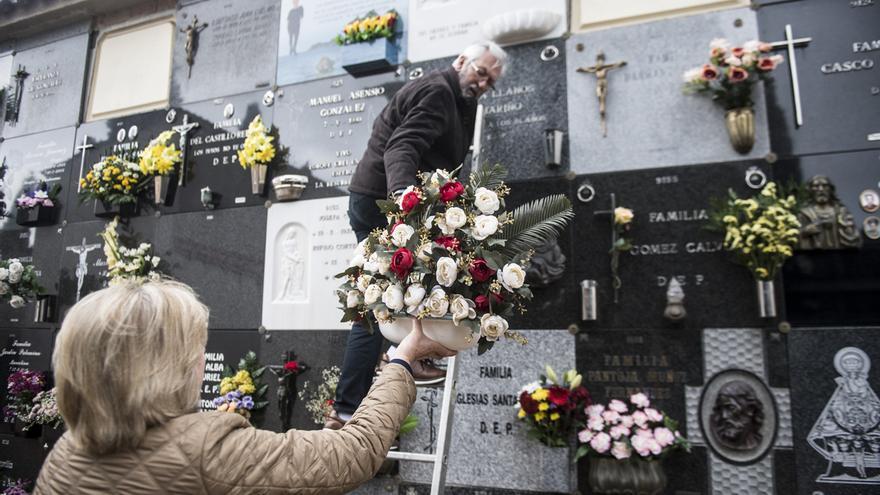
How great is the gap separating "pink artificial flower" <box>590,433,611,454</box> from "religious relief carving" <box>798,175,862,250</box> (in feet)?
6.04

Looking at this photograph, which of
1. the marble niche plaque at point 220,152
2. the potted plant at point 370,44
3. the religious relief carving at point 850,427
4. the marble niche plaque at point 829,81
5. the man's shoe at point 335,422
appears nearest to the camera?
the man's shoe at point 335,422

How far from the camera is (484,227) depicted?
2.55 meters

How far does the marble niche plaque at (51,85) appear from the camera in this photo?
8.05 meters

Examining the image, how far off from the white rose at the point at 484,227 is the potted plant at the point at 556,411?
199 cm

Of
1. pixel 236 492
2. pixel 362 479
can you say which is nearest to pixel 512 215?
pixel 362 479

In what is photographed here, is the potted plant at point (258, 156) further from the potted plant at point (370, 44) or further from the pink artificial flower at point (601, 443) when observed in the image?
the pink artificial flower at point (601, 443)

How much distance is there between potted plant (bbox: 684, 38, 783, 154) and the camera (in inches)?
169

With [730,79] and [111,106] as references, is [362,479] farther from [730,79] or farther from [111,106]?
[111,106]

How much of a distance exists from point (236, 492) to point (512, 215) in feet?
5.89

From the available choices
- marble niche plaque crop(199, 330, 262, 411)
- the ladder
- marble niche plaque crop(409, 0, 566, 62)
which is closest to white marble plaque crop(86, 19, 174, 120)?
marble niche plaque crop(199, 330, 262, 411)

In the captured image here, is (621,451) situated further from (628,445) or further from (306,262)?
(306,262)

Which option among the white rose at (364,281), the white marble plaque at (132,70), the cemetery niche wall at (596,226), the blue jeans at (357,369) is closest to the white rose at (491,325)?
the white rose at (364,281)

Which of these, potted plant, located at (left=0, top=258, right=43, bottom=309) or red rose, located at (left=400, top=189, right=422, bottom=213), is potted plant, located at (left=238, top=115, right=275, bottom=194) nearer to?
potted plant, located at (left=0, top=258, right=43, bottom=309)

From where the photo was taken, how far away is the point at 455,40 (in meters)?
5.61
